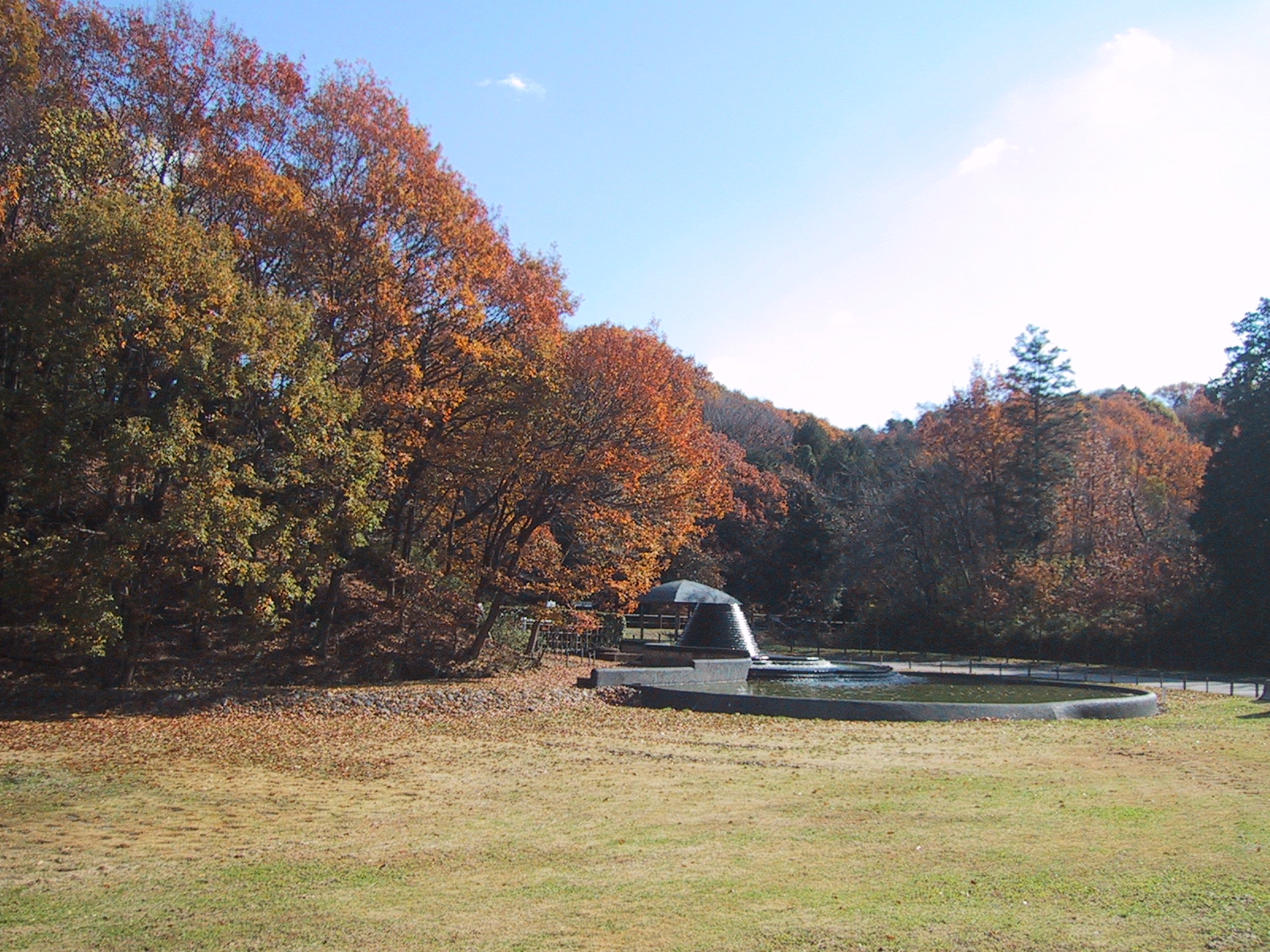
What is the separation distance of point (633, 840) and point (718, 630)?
58.5ft

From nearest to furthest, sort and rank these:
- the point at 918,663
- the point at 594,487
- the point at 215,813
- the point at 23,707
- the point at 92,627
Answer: the point at 215,813 < the point at 92,627 < the point at 23,707 < the point at 594,487 < the point at 918,663

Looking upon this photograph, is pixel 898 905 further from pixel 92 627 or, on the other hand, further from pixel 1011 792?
pixel 92 627

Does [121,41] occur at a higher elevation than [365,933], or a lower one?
higher

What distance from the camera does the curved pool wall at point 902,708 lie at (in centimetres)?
1650

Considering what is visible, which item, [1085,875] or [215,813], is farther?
[215,813]

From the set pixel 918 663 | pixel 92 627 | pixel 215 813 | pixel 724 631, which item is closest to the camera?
pixel 215 813

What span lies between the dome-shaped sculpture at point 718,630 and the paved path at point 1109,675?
493 cm

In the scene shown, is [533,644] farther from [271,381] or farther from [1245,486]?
[1245,486]

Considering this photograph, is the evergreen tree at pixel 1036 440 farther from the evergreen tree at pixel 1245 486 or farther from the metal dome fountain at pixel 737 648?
the metal dome fountain at pixel 737 648

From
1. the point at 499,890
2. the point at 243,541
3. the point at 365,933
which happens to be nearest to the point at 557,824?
the point at 499,890

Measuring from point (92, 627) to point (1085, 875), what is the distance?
14.6 m

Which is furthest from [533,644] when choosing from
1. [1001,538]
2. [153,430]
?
[1001,538]

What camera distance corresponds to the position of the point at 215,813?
9617 millimetres

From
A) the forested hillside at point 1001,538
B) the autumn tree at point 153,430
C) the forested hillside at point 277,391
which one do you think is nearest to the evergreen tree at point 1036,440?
the forested hillside at point 1001,538
